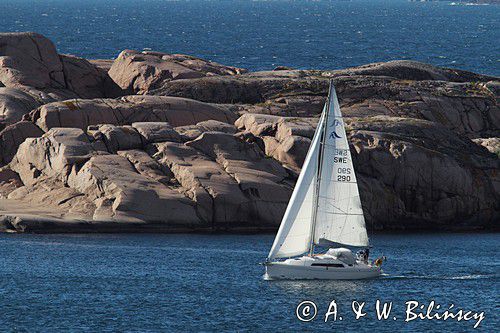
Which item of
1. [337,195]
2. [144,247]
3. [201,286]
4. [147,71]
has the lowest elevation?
[144,247]

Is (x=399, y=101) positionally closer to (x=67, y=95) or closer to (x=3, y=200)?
(x=67, y=95)

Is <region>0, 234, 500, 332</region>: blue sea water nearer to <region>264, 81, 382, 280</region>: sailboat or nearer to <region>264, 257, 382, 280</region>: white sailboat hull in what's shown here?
<region>264, 257, 382, 280</region>: white sailboat hull

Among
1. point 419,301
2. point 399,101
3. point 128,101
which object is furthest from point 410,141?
point 419,301

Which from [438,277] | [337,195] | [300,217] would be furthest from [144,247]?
[438,277]

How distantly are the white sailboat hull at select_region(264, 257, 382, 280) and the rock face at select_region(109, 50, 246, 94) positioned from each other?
38.7 metres

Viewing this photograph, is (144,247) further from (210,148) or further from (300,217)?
(210,148)

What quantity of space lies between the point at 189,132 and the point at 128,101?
782 centimetres

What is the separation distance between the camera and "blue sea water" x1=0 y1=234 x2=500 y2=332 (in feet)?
171

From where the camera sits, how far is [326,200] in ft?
204

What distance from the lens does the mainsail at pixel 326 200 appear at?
61.7 meters

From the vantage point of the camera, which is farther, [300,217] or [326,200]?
[326,200]

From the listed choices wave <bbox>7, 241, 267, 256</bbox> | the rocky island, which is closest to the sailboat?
wave <bbox>7, 241, 267, 256</bbox>

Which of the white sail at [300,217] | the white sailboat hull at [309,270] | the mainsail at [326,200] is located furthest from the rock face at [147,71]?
the white sailboat hull at [309,270]

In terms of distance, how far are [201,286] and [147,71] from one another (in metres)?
42.8
